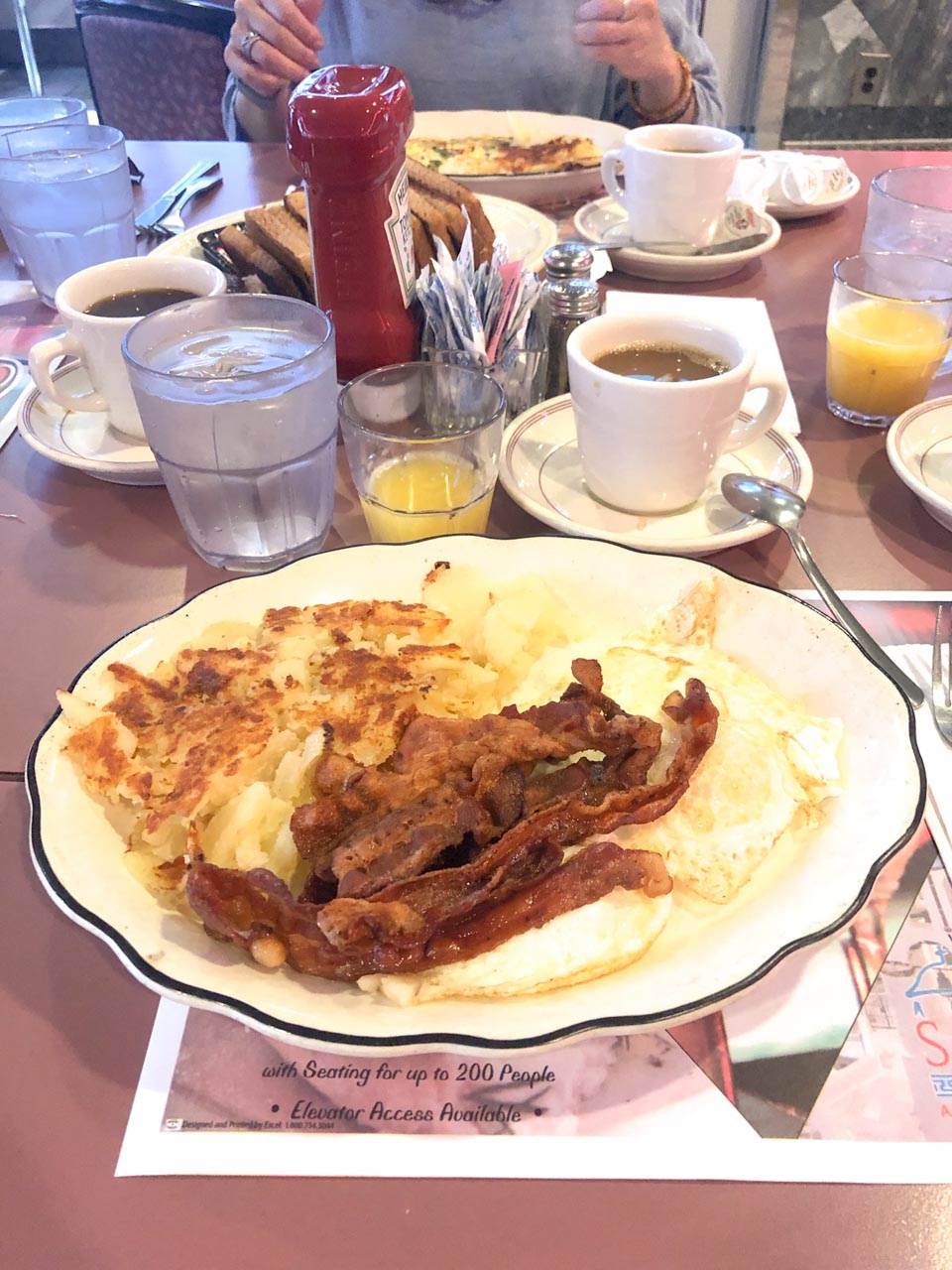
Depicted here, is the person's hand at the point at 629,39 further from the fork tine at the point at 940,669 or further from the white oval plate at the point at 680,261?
the fork tine at the point at 940,669

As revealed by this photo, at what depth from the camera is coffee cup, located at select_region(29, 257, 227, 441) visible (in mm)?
1501

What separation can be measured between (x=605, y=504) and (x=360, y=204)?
25.0 inches

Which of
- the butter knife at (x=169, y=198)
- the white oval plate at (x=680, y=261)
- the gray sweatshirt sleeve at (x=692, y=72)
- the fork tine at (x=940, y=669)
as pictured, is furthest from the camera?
the gray sweatshirt sleeve at (x=692, y=72)

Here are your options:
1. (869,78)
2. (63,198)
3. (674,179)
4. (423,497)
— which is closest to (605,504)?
(423,497)

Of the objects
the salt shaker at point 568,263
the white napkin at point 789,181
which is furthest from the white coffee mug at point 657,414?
the white napkin at point 789,181

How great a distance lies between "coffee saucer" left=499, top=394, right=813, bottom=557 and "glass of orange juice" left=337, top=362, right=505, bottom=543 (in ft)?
0.28

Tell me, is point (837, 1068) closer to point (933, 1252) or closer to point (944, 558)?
point (933, 1252)

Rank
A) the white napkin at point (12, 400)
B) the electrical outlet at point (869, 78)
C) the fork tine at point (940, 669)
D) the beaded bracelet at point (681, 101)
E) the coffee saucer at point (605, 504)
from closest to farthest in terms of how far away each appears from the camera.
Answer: the fork tine at point (940, 669), the coffee saucer at point (605, 504), the white napkin at point (12, 400), the beaded bracelet at point (681, 101), the electrical outlet at point (869, 78)

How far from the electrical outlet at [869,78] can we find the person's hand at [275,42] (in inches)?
163

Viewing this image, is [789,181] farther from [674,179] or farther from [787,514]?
[787,514]

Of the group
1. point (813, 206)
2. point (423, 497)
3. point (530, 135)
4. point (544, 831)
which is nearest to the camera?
point (544, 831)

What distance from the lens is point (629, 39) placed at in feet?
8.12

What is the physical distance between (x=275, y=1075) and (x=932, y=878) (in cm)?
72

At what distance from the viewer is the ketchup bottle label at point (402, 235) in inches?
58.3
